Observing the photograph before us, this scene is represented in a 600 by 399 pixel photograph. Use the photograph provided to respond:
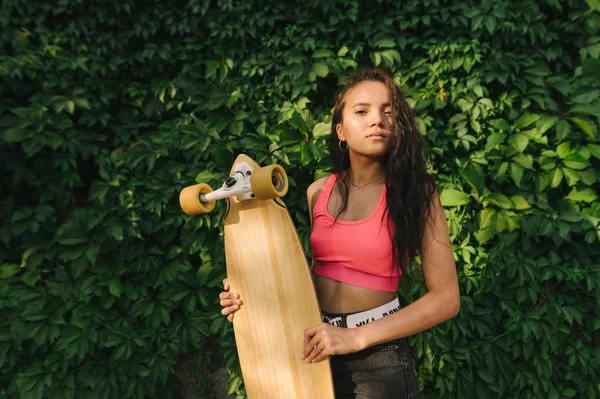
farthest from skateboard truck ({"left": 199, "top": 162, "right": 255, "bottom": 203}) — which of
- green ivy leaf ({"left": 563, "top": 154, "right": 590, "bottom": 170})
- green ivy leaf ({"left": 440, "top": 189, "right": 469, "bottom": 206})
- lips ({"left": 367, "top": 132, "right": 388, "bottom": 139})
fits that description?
green ivy leaf ({"left": 563, "top": 154, "right": 590, "bottom": 170})

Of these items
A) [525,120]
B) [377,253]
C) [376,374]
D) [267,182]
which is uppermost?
[525,120]

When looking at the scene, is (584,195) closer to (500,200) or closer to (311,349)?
(500,200)

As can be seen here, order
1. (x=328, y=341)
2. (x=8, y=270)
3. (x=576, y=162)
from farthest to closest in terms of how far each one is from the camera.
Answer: (x=8, y=270), (x=576, y=162), (x=328, y=341)

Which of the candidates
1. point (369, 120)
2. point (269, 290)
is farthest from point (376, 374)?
point (369, 120)

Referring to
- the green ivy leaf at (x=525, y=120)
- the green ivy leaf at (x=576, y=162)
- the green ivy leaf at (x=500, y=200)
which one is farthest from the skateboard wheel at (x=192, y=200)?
the green ivy leaf at (x=576, y=162)

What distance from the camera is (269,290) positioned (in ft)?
3.96

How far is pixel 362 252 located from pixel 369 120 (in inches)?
15.7

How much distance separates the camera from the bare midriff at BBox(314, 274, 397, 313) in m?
1.19

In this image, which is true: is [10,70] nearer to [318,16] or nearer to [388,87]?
[318,16]

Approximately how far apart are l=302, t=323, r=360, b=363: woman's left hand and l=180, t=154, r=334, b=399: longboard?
6 centimetres

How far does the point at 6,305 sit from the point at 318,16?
2.47 metres

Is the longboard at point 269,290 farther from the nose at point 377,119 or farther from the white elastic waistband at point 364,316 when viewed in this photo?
A: the nose at point 377,119

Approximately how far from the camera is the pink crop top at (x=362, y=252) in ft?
3.81

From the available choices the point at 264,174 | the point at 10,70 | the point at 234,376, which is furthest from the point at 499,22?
the point at 10,70
